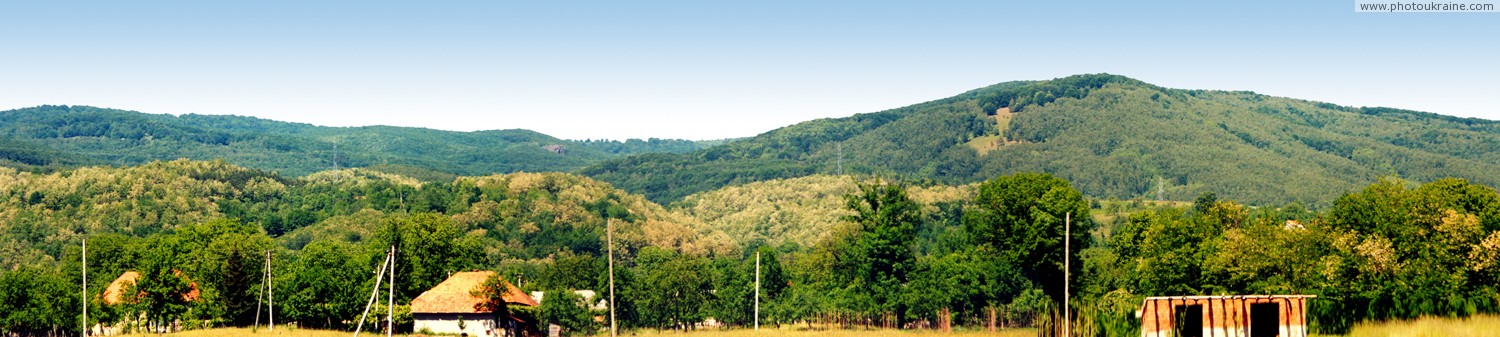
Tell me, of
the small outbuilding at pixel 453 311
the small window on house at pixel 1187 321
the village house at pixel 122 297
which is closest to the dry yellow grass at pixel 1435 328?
the small window on house at pixel 1187 321

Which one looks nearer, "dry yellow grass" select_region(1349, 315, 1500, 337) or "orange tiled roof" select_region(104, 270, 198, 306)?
"dry yellow grass" select_region(1349, 315, 1500, 337)

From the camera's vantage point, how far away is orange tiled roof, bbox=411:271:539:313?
98875 millimetres

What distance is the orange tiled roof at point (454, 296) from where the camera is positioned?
98.9 metres

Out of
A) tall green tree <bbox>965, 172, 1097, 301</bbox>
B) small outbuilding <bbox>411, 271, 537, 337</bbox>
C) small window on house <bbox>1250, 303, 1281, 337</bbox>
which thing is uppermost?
tall green tree <bbox>965, 172, 1097, 301</bbox>

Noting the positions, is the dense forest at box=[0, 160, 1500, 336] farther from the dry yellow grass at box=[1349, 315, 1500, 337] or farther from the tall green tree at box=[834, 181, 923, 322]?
the dry yellow grass at box=[1349, 315, 1500, 337]

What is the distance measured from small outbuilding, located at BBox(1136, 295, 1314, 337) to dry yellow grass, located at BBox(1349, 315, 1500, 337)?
2504 mm

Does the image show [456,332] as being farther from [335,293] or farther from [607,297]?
[607,297]

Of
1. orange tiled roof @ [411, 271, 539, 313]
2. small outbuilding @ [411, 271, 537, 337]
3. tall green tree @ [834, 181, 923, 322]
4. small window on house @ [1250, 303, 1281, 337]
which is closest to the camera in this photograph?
small window on house @ [1250, 303, 1281, 337]

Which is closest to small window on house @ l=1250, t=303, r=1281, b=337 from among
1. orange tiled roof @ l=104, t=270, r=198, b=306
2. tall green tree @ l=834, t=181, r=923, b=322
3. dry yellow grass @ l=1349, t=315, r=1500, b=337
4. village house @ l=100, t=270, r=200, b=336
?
dry yellow grass @ l=1349, t=315, r=1500, b=337

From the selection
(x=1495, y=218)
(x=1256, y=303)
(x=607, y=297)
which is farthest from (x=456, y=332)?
(x=1495, y=218)

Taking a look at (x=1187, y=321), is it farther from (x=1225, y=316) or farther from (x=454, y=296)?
(x=454, y=296)

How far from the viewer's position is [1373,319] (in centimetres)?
5694

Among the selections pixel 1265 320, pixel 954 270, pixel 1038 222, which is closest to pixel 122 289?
pixel 1038 222

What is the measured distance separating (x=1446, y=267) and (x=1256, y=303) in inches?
964
